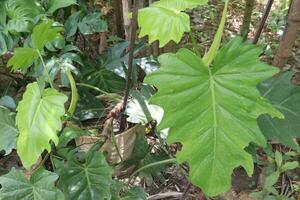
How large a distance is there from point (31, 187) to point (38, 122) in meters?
0.21

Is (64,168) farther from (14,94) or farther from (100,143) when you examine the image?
(14,94)

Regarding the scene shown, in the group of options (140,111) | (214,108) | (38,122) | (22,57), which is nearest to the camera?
(214,108)

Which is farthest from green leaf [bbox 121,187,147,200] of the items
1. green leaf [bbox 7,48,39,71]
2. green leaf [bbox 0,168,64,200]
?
green leaf [bbox 7,48,39,71]

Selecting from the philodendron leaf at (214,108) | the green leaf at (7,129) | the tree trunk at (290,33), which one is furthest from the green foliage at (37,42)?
the tree trunk at (290,33)

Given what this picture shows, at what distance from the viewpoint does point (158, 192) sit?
166 cm

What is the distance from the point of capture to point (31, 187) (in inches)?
46.3

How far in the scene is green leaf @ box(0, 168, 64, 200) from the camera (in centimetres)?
115

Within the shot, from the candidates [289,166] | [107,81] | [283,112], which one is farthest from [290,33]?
[107,81]

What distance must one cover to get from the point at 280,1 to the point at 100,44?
119 cm

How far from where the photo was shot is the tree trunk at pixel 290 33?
4.48ft

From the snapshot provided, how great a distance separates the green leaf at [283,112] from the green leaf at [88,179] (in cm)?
44

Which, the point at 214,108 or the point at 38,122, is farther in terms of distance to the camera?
the point at 38,122

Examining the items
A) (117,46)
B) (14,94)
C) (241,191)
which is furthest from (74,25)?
(241,191)

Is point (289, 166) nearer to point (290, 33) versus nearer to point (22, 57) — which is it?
point (290, 33)
